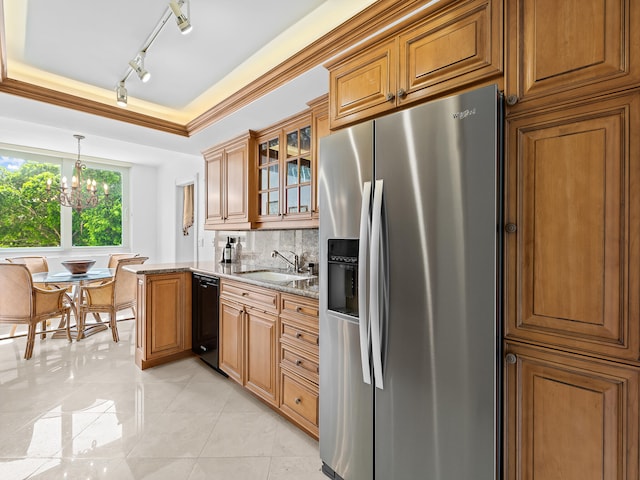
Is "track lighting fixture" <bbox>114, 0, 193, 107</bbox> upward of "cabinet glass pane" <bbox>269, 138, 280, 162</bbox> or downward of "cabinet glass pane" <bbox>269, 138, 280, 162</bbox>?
upward

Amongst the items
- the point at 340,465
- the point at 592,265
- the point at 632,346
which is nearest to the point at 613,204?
the point at 592,265

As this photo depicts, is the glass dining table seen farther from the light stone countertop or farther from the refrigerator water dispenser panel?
the refrigerator water dispenser panel

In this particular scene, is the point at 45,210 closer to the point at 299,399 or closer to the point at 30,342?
the point at 30,342

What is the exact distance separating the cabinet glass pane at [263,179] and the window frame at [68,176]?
13.8 feet

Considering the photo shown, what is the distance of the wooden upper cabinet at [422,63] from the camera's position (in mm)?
1215

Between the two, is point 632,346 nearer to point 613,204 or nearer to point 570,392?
point 570,392

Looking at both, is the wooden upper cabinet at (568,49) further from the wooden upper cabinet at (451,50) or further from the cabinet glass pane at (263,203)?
the cabinet glass pane at (263,203)

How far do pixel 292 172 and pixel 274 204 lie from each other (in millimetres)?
361

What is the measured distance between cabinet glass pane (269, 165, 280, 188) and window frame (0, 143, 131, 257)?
4380mm

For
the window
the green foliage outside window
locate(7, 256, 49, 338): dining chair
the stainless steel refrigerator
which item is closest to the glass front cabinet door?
the stainless steel refrigerator

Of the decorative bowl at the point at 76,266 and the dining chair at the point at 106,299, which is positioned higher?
the decorative bowl at the point at 76,266

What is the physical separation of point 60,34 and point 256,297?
2.23m

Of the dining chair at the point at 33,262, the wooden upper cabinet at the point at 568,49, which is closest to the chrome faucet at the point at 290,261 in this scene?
the wooden upper cabinet at the point at 568,49

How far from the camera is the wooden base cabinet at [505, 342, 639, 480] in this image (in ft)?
3.15
